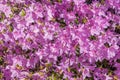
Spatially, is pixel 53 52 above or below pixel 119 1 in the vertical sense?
below

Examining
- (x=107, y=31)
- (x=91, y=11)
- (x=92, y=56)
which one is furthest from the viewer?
(x=91, y=11)

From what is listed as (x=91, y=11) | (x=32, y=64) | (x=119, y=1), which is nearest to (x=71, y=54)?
(x=32, y=64)

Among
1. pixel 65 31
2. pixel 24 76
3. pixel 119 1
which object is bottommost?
pixel 24 76

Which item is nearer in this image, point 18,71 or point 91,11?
point 18,71

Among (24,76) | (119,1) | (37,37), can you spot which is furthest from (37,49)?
(119,1)

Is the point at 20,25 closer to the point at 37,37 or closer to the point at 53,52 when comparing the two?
the point at 37,37

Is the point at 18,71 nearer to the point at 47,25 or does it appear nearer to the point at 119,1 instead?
the point at 47,25

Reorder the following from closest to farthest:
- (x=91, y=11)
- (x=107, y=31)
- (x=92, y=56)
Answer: (x=92, y=56), (x=107, y=31), (x=91, y=11)
